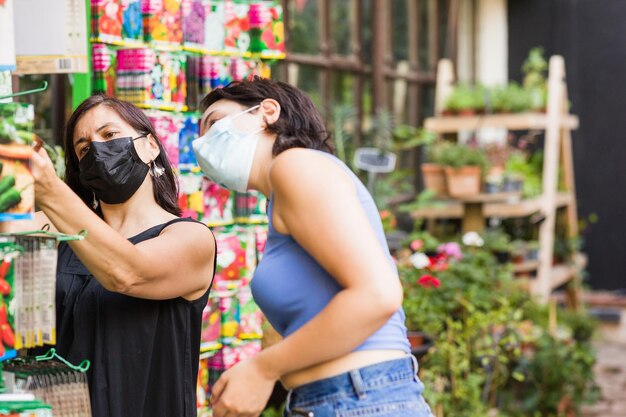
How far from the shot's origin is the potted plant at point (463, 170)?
665 cm

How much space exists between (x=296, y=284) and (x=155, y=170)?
2.45 ft

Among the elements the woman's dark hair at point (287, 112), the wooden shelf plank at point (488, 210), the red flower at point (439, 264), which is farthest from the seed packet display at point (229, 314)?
the wooden shelf plank at point (488, 210)

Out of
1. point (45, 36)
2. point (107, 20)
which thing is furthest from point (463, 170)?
point (45, 36)

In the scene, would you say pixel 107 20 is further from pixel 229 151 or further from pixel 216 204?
pixel 229 151

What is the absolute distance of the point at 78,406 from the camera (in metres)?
1.95

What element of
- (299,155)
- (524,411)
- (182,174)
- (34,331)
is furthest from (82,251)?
(524,411)

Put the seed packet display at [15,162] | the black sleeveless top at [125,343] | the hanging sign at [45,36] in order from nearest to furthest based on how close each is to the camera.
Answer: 1. the seed packet display at [15,162]
2. the black sleeveless top at [125,343]
3. the hanging sign at [45,36]

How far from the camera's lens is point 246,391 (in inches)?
70.5

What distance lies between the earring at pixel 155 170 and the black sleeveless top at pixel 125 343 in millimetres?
150

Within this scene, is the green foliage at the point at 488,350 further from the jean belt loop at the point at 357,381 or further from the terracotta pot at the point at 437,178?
the jean belt loop at the point at 357,381

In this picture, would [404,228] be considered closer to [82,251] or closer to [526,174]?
[526,174]

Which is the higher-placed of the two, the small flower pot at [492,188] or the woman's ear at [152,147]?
the woman's ear at [152,147]

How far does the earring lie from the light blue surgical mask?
322mm

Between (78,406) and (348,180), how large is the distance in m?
0.65
